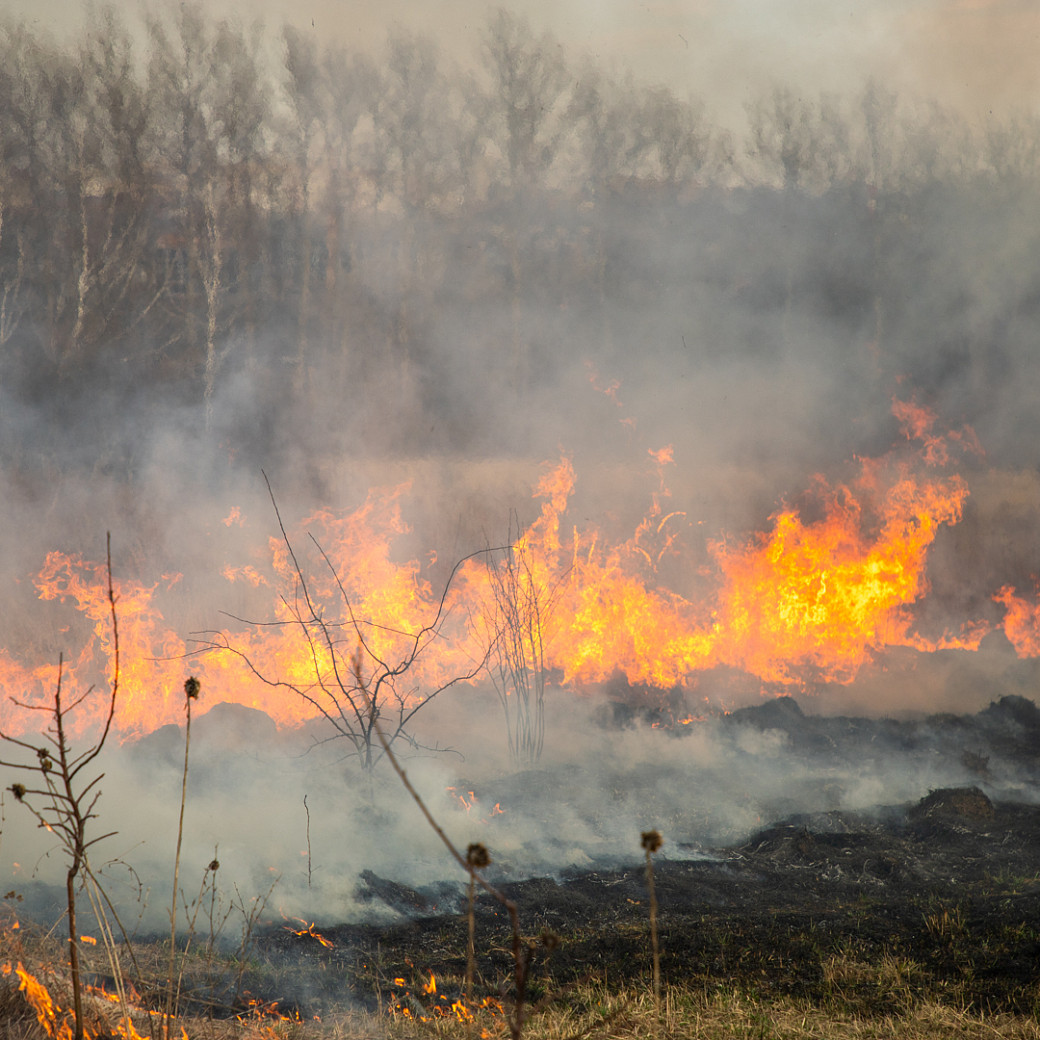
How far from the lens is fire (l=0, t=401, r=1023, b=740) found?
13.6 meters

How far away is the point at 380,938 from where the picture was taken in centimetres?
690

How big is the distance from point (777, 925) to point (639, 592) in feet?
25.3

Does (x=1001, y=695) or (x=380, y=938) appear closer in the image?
(x=380, y=938)

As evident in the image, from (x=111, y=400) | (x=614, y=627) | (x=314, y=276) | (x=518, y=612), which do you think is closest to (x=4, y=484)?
(x=111, y=400)

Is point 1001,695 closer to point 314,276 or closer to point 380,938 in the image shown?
point 380,938

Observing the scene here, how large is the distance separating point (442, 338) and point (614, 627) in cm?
574

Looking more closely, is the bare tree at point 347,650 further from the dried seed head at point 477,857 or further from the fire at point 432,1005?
the dried seed head at point 477,857

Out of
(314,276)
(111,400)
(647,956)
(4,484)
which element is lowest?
(647,956)

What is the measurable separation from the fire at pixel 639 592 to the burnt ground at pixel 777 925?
166 inches

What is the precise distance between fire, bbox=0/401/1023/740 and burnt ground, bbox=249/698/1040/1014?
422cm

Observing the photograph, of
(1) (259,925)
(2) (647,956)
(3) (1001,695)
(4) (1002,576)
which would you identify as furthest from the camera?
(4) (1002,576)

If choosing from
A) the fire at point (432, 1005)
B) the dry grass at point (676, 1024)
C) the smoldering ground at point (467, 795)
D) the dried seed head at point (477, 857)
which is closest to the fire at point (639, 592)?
the smoldering ground at point (467, 795)

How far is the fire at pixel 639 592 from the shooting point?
13.6 meters

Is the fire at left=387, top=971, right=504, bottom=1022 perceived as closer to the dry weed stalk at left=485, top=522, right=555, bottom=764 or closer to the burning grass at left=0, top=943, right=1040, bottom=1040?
the burning grass at left=0, top=943, right=1040, bottom=1040
